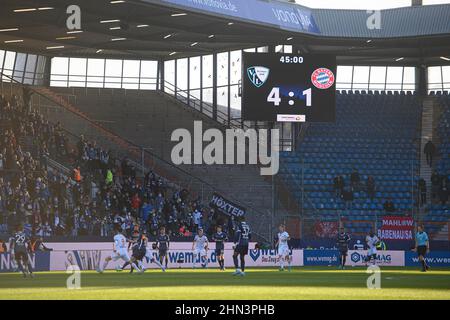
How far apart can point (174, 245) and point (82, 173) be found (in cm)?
694

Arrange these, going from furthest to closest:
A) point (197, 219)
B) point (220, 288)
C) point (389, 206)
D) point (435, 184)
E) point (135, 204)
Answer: point (435, 184) → point (389, 206) → point (197, 219) → point (135, 204) → point (220, 288)

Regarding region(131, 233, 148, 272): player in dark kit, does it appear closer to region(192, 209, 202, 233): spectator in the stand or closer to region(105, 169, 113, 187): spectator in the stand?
region(105, 169, 113, 187): spectator in the stand

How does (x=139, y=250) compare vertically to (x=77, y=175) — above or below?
below

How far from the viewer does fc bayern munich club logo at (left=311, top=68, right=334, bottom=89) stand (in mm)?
52469

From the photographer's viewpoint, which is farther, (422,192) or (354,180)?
(354,180)

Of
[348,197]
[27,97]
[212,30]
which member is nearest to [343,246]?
A: [348,197]


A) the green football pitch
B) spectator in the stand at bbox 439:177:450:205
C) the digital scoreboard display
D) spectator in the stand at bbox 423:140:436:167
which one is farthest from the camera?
spectator in the stand at bbox 423:140:436:167

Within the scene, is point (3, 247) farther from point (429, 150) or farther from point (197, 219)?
point (429, 150)

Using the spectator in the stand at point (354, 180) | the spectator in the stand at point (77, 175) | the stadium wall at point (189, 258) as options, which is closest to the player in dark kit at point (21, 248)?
the stadium wall at point (189, 258)

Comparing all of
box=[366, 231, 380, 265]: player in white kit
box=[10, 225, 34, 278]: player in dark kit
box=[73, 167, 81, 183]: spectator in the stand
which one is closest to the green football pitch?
box=[10, 225, 34, 278]: player in dark kit

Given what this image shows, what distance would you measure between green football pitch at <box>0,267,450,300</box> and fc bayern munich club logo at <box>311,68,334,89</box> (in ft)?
57.0

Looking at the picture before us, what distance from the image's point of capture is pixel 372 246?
5009 centimetres

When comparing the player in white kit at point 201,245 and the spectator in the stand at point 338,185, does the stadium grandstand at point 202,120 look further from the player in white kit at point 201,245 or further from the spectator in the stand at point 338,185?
the player in white kit at point 201,245

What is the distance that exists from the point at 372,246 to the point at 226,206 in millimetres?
8542
